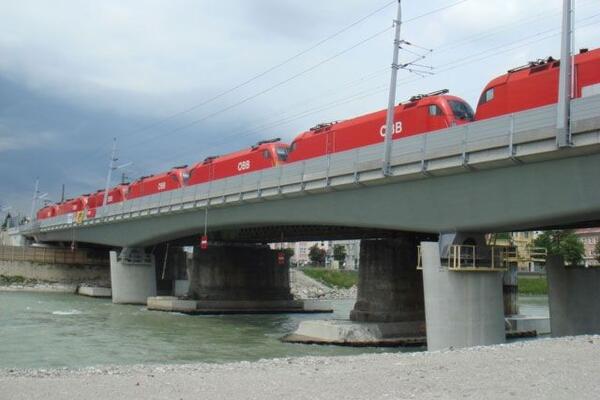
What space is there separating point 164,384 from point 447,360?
6225mm

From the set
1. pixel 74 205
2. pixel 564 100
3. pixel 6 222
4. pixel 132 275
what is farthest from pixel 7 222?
pixel 564 100

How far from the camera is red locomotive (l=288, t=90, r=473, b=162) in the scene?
26750 mm

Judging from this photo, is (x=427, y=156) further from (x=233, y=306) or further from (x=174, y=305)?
(x=233, y=306)

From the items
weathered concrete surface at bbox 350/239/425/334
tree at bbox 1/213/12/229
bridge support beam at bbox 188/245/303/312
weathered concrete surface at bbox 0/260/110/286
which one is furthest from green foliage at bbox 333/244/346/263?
weathered concrete surface at bbox 350/239/425/334

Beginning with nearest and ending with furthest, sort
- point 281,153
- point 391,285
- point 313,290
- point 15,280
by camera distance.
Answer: point 391,285 → point 281,153 → point 15,280 → point 313,290

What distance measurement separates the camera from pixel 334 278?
103375mm

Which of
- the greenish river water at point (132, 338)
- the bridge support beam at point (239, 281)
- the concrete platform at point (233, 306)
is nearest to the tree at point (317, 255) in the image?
the concrete platform at point (233, 306)

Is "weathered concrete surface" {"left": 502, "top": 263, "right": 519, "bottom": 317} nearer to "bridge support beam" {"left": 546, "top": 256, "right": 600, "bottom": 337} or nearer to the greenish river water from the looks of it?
"bridge support beam" {"left": 546, "top": 256, "right": 600, "bottom": 337}

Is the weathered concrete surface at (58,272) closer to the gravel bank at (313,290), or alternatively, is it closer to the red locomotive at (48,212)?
the red locomotive at (48,212)

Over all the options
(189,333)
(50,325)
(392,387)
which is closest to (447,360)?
(392,387)

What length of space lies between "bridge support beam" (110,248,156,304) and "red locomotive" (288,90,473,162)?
1156 inches

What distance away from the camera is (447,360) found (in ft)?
44.8

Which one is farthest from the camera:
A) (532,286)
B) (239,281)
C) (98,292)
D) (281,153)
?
(532,286)

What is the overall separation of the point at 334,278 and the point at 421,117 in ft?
256
